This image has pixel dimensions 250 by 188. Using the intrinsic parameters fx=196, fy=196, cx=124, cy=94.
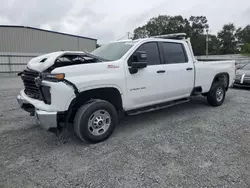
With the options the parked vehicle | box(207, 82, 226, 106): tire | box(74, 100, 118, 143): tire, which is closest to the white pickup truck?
box(74, 100, 118, 143): tire

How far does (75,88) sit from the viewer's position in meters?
3.03

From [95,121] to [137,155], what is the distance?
2.99 ft

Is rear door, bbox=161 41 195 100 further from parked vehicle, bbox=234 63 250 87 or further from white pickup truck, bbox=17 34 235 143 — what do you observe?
parked vehicle, bbox=234 63 250 87

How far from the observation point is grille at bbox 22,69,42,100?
3313 mm

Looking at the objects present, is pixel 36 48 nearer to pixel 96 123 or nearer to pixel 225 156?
pixel 96 123

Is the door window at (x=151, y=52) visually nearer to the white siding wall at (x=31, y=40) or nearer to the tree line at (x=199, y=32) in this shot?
the white siding wall at (x=31, y=40)

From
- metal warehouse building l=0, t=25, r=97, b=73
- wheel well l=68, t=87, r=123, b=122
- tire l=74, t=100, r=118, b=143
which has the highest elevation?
metal warehouse building l=0, t=25, r=97, b=73

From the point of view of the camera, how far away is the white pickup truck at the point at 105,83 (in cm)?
301

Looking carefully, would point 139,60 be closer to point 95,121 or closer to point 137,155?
point 95,121

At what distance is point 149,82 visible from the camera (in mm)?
3969

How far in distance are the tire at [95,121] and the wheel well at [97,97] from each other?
149mm

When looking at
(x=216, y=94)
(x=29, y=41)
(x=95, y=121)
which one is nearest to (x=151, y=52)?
(x=95, y=121)

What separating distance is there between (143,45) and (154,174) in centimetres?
258

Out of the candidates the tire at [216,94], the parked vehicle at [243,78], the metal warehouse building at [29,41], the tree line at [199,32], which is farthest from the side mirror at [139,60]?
the tree line at [199,32]
